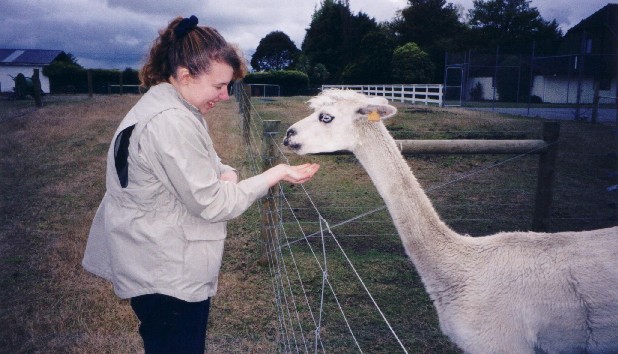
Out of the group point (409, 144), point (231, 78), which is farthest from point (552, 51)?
point (231, 78)

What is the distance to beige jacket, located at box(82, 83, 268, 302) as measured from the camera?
5.84 ft

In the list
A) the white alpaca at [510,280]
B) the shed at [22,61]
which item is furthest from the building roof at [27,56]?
the white alpaca at [510,280]

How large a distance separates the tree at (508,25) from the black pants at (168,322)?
1942 inches

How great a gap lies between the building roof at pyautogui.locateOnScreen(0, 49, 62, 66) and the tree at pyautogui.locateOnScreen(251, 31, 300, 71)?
2642 centimetres

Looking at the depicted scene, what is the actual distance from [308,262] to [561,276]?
2950mm

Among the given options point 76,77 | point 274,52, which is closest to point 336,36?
point 274,52

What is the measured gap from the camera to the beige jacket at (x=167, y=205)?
178cm

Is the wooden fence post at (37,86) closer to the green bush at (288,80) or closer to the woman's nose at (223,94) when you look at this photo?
the green bush at (288,80)

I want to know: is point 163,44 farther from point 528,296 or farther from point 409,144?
point 409,144

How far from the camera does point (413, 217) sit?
293 centimetres

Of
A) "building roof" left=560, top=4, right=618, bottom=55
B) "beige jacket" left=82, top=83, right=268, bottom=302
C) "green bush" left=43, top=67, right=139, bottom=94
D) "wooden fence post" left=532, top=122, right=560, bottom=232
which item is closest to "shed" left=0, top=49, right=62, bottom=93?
"green bush" left=43, top=67, right=139, bottom=94

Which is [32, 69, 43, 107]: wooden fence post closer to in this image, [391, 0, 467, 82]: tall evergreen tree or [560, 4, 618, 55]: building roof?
[560, 4, 618, 55]: building roof

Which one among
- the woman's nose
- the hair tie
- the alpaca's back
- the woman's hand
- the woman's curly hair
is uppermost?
the hair tie

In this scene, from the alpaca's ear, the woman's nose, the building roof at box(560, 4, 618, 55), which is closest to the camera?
the woman's nose
